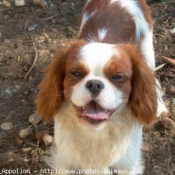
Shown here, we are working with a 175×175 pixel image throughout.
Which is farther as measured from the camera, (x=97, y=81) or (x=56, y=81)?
(x=56, y=81)

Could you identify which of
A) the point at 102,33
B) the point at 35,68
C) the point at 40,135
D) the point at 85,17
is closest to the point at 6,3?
the point at 35,68

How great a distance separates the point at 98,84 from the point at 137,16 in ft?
3.83

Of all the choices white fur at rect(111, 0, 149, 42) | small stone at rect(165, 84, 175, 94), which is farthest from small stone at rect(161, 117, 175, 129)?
white fur at rect(111, 0, 149, 42)

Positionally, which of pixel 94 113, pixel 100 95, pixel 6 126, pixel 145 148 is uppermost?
pixel 100 95

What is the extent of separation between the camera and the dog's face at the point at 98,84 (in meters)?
2.29

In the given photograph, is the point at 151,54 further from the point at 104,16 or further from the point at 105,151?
the point at 105,151

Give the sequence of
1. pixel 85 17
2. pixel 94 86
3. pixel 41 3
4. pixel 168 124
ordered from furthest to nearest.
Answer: pixel 41 3 < pixel 168 124 < pixel 85 17 < pixel 94 86

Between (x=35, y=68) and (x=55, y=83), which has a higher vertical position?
(x=55, y=83)

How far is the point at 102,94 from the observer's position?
88.6 inches

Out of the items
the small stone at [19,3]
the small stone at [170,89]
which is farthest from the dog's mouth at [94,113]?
the small stone at [19,3]

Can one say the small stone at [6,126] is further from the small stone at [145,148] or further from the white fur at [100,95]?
the white fur at [100,95]

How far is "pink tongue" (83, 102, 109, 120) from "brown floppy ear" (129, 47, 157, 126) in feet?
0.88

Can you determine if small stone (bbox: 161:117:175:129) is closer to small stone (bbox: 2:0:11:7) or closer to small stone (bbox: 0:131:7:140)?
small stone (bbox: 0:131:7:140)

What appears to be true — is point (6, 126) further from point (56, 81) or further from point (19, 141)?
point (56, 81)
